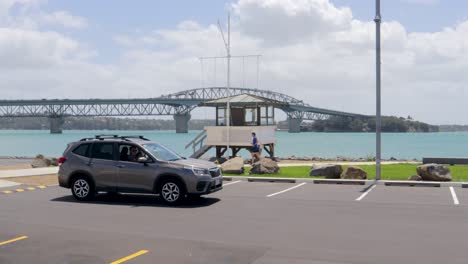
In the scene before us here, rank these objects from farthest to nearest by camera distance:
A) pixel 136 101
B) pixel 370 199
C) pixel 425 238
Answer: pixel 136 101 < pixel 370 199 < pixel 425 238

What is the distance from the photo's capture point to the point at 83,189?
14086 mm

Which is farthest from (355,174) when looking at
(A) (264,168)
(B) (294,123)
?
(B) (294,123)

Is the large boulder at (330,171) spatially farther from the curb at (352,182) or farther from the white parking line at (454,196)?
the white parking line at (454,196)

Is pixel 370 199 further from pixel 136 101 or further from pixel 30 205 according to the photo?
pixel 136 101

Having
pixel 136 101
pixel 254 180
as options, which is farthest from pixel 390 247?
pixel 136 101

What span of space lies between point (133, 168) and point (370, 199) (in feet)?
20.4

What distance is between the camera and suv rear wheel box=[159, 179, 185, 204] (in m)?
13.1

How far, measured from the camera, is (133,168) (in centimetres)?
1358

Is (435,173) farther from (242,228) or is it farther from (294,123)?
(294,123)

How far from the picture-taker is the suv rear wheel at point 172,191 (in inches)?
517

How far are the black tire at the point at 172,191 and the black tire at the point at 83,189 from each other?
2063 mm

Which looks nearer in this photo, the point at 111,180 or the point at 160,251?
the point at 160,251

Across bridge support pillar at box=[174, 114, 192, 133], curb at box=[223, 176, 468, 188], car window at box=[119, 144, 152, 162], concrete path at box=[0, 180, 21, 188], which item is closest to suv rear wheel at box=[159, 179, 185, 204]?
car window at box=[119, 144, 152, 162]

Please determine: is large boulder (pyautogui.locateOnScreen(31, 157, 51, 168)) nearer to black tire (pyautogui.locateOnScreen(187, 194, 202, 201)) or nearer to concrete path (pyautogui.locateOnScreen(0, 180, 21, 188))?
concrete path (pyautogui.locateOnScreen(0, 180, 21, 188))
